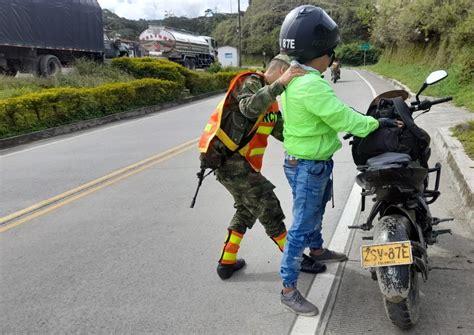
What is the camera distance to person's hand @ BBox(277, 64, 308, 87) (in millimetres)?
2963

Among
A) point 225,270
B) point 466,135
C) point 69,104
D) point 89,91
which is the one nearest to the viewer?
point 225,270

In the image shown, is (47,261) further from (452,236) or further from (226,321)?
(452,236)

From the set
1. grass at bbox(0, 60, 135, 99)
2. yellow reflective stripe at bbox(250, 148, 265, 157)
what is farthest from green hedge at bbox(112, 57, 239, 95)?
yellow reflective stripe at bbox(250, 148, 265, 157)

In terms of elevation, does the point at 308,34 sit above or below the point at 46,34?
below

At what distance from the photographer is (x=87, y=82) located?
58.2 feet

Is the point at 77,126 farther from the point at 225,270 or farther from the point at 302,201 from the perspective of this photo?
the point at 302,201

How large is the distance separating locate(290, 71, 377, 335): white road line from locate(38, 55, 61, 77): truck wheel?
18.2 meters

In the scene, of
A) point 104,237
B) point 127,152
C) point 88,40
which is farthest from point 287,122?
point 88,40

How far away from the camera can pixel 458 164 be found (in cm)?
613

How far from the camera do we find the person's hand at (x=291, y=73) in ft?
9.72

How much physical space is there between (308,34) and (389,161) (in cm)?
94

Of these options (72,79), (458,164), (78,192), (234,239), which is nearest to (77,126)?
(72,79)

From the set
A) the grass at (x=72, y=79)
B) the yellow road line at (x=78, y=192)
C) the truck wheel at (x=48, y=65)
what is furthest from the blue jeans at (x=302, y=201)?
the truck wheel at (x=48, y=65)

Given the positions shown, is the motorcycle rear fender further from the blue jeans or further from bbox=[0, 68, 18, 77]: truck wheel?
bbox=[0, 68, 18, 77]: truck wheel
